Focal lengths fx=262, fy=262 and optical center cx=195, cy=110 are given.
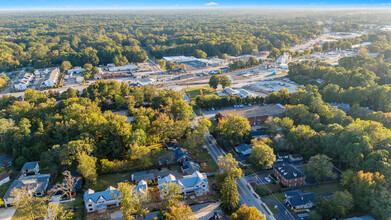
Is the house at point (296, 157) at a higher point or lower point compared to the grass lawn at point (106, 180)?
higher

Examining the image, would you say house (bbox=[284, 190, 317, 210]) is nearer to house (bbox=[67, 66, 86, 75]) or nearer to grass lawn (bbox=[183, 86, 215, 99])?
grass lawn (bbox=[183, 86, 215, 99])

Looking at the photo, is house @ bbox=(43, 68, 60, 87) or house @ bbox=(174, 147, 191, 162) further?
house @ bbox=(43, 68, 60, 87)

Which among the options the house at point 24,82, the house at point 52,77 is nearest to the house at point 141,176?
the house at point 52,77

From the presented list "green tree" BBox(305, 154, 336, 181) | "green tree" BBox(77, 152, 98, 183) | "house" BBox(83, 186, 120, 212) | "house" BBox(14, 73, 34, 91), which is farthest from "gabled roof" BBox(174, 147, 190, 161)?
"house" BBox(14, 73, 34, 91)

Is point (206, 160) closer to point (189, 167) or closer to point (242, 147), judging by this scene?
point (189, 167)

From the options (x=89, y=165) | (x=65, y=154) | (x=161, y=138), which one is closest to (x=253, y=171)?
(x=161, y=138)

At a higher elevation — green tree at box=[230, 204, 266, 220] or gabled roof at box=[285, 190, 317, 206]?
green tree at box=[230, 204, 266, 220]

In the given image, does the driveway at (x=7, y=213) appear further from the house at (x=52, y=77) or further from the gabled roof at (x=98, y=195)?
the house at (x=52, y=77)
